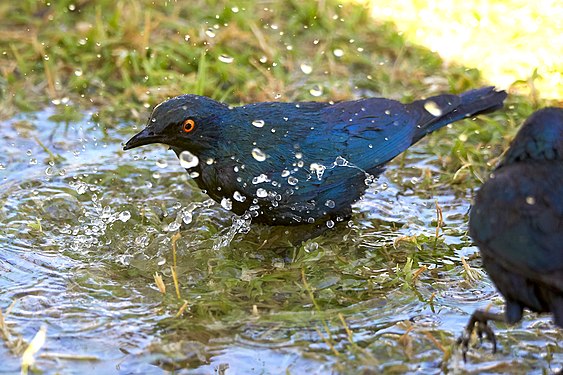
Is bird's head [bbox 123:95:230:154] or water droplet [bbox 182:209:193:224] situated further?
water droplet [bbox 182:209:193:224]

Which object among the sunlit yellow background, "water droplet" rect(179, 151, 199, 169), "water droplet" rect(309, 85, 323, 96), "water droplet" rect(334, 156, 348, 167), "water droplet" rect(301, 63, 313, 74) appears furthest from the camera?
"water droplet" rect(301, 63, 313, 74)

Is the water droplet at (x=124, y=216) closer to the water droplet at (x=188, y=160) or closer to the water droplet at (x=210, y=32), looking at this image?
the water droplet at (x=188, y=160)

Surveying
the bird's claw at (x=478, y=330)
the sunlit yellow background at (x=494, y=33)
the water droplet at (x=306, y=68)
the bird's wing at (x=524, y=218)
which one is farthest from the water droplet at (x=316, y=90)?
the bird's claw at (x=478, y=330)

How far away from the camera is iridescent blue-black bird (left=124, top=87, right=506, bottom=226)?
563 centimetres

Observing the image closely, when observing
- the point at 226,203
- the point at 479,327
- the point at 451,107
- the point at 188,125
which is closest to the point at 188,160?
the point at 188,125

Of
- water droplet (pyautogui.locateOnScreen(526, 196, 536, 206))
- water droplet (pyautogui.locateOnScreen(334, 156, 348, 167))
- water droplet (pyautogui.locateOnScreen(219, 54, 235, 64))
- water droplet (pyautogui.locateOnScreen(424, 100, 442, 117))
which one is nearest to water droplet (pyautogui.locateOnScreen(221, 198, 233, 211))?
water droplet (pyautogui.locateOnScreen(334, 156, 348, 167))

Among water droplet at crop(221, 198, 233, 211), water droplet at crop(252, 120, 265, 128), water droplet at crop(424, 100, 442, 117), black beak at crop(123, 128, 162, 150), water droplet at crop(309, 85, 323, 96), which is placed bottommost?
water droplet at crop(221, 198, 233, 211)

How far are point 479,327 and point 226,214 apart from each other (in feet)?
7.25

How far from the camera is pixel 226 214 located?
623 cm

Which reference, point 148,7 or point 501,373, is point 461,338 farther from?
point 148,7

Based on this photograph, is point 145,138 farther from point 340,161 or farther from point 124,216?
point 340,161

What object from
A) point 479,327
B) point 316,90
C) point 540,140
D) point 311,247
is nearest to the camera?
point 479,327

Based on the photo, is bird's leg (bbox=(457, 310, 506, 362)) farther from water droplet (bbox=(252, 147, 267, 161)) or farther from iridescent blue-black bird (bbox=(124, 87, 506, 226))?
water droplet (bbox=(252, 147, 267, 161))

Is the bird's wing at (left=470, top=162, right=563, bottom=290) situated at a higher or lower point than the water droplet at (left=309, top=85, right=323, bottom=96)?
higher
